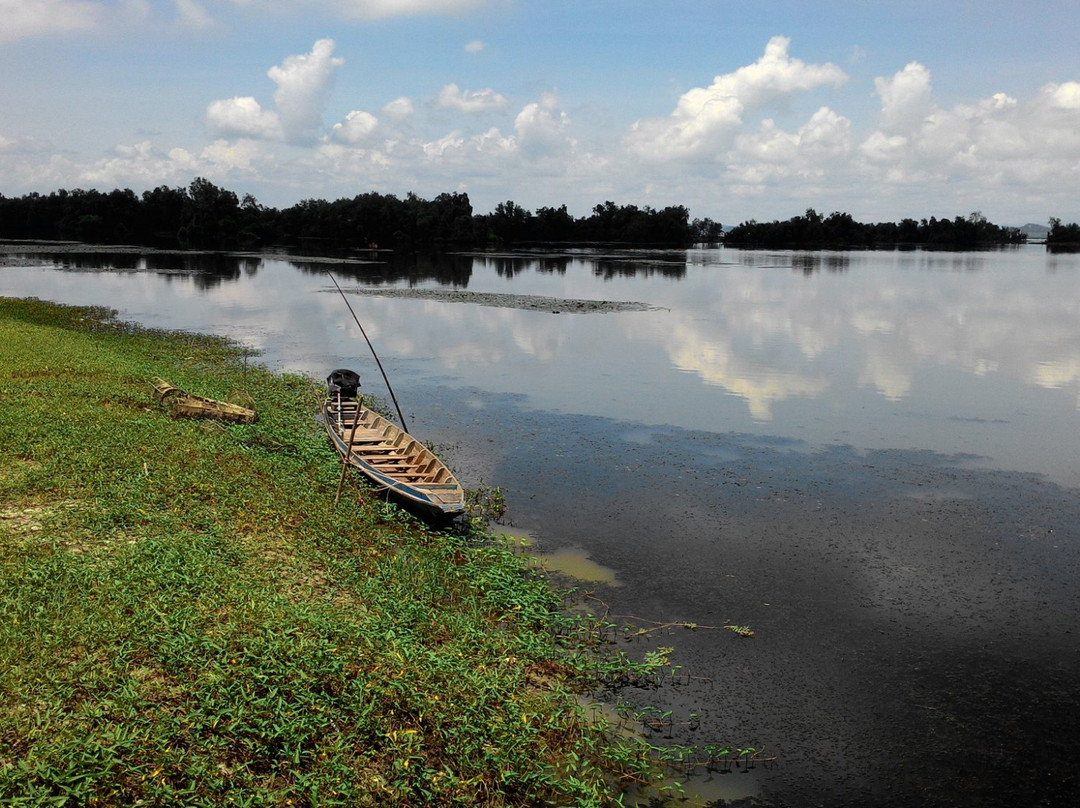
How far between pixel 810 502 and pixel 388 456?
330 inches

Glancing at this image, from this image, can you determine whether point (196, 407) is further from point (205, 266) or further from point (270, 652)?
point (205, 266)

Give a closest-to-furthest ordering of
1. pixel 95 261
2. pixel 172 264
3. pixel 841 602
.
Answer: pixel 841 602, pixel 172 264, pixel 95 261

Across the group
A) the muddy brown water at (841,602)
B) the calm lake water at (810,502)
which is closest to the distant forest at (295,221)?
the calm lake water at (810,502)

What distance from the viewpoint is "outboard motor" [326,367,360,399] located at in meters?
20.5

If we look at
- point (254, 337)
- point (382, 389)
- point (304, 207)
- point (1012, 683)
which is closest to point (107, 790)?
point (1012, 683)

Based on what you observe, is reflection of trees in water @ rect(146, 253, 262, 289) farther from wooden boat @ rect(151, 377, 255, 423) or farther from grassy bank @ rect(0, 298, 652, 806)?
grassy bank @ rect(0, 298, 652, 806)

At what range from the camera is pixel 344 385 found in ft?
67.6

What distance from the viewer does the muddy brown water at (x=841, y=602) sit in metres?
8.64

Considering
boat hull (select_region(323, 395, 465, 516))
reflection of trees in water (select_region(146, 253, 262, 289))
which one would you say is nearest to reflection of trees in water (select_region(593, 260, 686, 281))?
reflection of trees in water (select_region(146, 253, 262, 289))

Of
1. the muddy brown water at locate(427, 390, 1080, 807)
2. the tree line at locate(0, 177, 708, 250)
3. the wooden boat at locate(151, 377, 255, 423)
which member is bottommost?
the muddy brown water at locate(427, 390, 1080, 807)

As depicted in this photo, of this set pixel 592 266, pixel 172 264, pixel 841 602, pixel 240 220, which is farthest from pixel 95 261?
pixel 841 602

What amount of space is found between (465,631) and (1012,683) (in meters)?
6.73

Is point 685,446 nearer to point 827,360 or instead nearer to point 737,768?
point 737,768

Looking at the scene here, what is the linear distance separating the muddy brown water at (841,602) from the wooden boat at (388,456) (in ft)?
5.36
